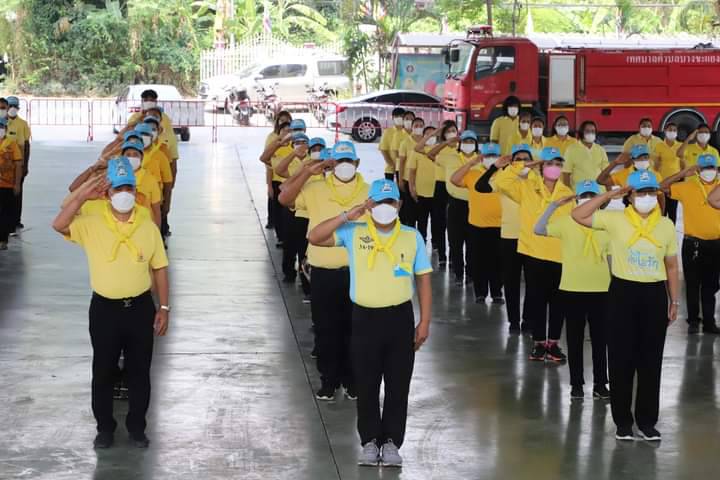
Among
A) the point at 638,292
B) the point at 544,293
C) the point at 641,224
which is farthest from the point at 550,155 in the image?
the point at 638,292

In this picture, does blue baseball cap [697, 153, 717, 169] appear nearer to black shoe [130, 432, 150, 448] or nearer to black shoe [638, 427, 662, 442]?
black shoe [638, 427, 662, 442]

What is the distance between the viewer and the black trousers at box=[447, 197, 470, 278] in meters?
14.8

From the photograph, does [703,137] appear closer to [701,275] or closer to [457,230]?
[457,230]

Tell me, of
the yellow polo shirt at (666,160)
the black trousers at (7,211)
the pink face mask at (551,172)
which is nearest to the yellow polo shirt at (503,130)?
the yellow polo shirt at (666,160)

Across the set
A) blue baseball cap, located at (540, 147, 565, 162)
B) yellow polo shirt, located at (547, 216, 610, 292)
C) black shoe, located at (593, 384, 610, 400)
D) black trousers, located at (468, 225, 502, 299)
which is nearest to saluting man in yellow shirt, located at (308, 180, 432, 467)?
yellow polo shirt, located at (547, 216, 610, 292)

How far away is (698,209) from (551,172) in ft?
6.69

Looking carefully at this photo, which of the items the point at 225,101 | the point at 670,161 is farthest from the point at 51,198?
the point at 225,101

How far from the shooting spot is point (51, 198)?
22438 mm

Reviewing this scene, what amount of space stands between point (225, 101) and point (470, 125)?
1563cm

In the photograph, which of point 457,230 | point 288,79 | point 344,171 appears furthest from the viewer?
point 288,79

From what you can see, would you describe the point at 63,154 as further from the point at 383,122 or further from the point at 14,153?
the point at 14,153

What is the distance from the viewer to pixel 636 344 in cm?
888

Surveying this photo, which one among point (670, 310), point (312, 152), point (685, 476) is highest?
point (312, 152)

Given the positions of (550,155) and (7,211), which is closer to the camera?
(550,155)
